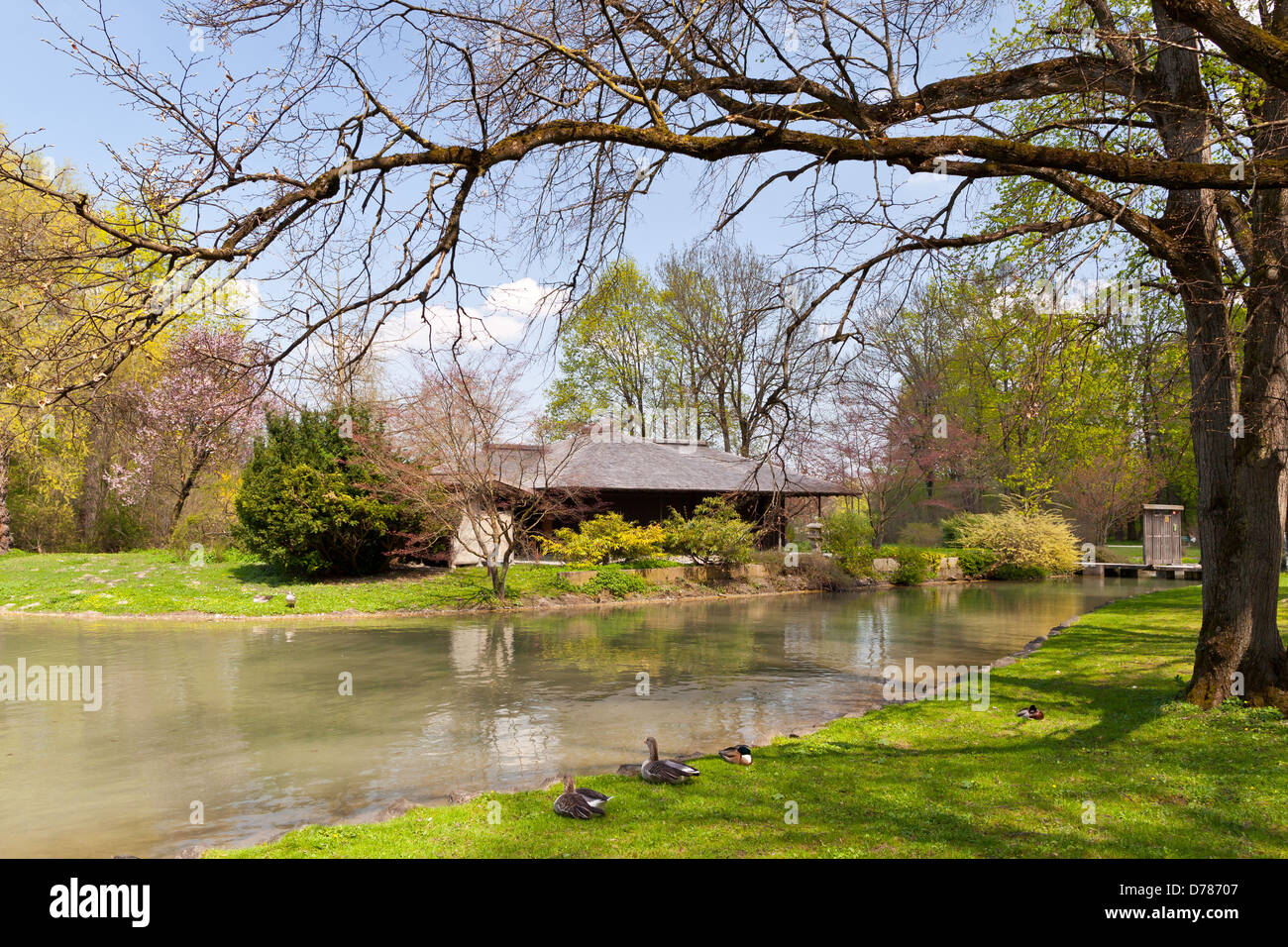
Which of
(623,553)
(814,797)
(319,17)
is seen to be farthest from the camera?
(623,553)

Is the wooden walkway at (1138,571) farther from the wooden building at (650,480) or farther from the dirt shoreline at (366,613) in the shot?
the dirt shoreline at (366,613)

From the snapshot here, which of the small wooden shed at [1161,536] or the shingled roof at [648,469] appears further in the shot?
the small wooden shed at [1161,536]

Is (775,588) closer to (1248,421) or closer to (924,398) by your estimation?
(924,398)

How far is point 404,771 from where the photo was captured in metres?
8.20

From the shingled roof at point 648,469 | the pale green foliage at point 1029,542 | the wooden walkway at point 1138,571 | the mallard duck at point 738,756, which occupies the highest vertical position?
the shingled roof at point 648,469

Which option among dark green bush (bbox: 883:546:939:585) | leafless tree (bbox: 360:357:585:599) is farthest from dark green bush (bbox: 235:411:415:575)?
dark green bush (bbox: 883:546:939:585)

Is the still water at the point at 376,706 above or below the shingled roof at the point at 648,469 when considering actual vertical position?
below

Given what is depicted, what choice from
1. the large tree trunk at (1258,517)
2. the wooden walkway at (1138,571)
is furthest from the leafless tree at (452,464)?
the wooden walkway at (1138,571)

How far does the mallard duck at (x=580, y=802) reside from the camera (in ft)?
19.8

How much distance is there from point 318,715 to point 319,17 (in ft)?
27.9

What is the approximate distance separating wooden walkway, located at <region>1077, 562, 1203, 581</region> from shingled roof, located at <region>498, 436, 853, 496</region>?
36.6 feet

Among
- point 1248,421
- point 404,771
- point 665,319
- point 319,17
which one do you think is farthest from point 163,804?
point 665,319

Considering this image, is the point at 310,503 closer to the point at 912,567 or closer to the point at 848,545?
the point at 848,545

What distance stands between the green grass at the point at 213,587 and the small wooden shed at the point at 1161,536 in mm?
25748
